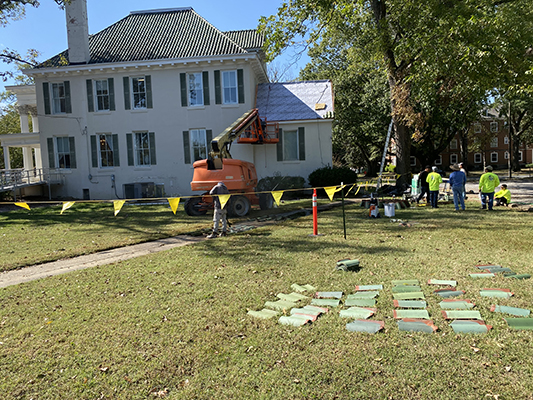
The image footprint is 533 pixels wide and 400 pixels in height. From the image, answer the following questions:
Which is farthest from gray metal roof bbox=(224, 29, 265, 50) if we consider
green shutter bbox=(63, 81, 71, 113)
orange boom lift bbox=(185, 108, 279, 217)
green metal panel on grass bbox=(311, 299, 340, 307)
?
green metal panel on grass bbox=(311, 299, 340, 307)

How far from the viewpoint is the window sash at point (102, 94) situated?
24.3m

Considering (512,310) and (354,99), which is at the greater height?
(354,99)

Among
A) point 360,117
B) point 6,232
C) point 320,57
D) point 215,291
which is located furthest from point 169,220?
point 320,57

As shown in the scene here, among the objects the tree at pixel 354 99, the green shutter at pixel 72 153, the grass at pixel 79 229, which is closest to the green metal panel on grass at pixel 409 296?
the grass at pixel 79 229

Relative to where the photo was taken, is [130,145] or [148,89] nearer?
[148,89]

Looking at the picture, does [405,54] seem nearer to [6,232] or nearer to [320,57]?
[6,232]

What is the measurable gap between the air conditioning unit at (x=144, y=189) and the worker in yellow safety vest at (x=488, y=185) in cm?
1612

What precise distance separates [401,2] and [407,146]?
721cm

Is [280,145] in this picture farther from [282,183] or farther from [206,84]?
[206,84]

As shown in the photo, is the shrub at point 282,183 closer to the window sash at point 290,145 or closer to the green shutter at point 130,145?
the window sash at point 290,145

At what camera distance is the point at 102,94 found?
958 inches

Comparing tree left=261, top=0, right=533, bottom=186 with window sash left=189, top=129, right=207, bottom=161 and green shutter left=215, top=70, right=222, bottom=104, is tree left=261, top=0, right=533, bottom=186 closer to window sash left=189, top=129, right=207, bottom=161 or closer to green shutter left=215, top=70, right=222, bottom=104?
green shutter left=215, top=70, right=222, bottom=104

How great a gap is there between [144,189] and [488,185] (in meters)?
17.0

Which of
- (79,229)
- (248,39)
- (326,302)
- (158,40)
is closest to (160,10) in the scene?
(158,40)
